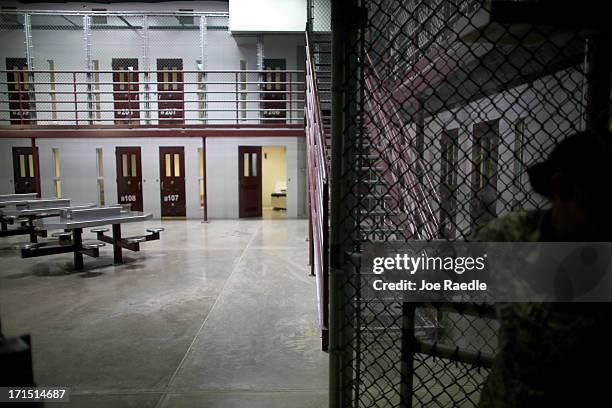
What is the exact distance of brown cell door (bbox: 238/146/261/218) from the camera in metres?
12.7

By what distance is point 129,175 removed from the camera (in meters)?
12.8

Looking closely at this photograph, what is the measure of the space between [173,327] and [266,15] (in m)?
9.86

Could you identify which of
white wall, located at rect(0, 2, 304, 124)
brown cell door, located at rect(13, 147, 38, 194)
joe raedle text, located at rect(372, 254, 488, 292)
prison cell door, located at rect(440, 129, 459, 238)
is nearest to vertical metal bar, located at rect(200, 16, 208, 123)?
white wall, located at rect(0, 2, 304, 124)

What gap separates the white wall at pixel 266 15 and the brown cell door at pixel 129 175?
16.4 feet

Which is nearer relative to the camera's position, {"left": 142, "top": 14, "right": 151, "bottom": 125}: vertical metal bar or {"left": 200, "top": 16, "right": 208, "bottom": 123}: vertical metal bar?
{"left": 200, "top": 16, "right": 208, "bottom": 123}: vertical metal bar

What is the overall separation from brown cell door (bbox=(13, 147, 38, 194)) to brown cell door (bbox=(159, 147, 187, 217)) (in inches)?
157

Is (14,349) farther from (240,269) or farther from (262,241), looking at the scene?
(262,241)

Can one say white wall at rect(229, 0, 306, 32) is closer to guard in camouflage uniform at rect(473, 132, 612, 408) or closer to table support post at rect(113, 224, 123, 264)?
table support post at rect(113, 224, 123, 264)

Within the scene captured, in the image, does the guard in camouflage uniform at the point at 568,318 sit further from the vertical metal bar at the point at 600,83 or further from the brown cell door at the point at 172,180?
the brown cell door at the point at 172,180

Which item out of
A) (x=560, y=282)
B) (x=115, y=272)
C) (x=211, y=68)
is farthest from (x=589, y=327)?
(x=211, y=68)

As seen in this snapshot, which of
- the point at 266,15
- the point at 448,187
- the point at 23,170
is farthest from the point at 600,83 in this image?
the point at 23,170

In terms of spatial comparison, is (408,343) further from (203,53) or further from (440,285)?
(203,53)

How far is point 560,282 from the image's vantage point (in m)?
1.26

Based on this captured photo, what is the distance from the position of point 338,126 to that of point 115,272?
5.71m
